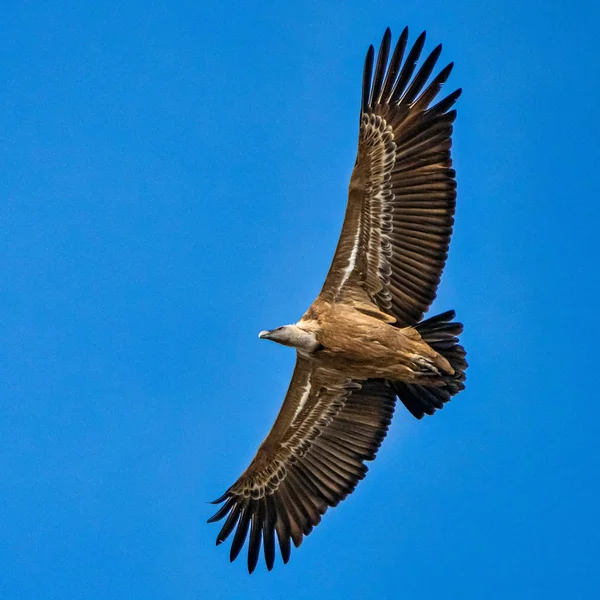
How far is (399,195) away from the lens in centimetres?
1335

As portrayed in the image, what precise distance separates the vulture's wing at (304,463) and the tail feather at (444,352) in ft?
2.28

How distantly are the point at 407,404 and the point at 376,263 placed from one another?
5.58 ft

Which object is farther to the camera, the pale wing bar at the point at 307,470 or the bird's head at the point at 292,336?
the pale wing bar at the point at 307,470

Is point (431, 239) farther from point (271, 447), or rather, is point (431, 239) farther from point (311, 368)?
point (271, 447)

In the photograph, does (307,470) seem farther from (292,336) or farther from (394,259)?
(394,259)

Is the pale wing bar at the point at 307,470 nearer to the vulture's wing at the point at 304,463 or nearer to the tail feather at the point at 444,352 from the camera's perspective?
the vulture's wing at the point at 304,463

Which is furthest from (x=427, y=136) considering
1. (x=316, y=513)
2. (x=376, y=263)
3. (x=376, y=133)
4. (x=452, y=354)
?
(x=316, y=513)

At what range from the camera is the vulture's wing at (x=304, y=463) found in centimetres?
1421

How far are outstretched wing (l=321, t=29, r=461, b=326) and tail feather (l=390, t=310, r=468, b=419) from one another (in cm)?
24

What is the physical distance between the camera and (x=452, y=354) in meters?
13.3

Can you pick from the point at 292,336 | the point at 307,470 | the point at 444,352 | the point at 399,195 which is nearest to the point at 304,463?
the point at 307,470

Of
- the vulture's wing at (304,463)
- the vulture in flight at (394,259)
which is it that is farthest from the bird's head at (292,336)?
the vulture's wing at (304,463)

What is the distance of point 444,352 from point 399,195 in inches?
72.3

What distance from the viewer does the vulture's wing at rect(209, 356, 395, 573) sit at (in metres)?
14.2
